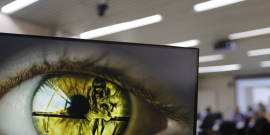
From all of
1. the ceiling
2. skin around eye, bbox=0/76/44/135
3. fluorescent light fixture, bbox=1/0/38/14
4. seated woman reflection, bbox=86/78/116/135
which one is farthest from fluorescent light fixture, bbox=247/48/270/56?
skin around eye, bbox=0/76/44/135

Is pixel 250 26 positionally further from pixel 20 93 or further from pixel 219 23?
pixel 20 93

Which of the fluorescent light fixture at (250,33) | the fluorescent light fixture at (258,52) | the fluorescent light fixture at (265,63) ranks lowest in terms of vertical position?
the fluorescent light fixture at (265,63)

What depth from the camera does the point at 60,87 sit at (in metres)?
0.84

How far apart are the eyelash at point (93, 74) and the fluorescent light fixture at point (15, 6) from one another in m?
2.85

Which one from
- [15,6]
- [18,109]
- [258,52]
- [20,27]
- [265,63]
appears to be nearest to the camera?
[18,109]

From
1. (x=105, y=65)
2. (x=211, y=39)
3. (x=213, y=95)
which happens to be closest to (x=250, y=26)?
(x=211, y=39)

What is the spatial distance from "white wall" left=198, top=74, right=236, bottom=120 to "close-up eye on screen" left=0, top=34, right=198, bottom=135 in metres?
Answer: 8.37

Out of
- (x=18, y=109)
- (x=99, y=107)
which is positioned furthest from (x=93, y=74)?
(x=18, y=109)

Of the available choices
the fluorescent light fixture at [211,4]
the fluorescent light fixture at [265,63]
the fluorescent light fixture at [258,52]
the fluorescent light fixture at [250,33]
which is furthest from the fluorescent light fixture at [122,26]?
the fluorescent light fixture at [265,63]

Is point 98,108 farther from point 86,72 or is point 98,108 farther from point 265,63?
point 265,63

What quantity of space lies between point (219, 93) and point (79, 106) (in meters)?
9.75

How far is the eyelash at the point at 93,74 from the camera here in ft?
2.69

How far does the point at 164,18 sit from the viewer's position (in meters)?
3.64

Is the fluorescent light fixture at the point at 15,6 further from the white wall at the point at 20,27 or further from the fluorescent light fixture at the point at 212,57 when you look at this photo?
the fluorescent light fixture at the point at 212,57
